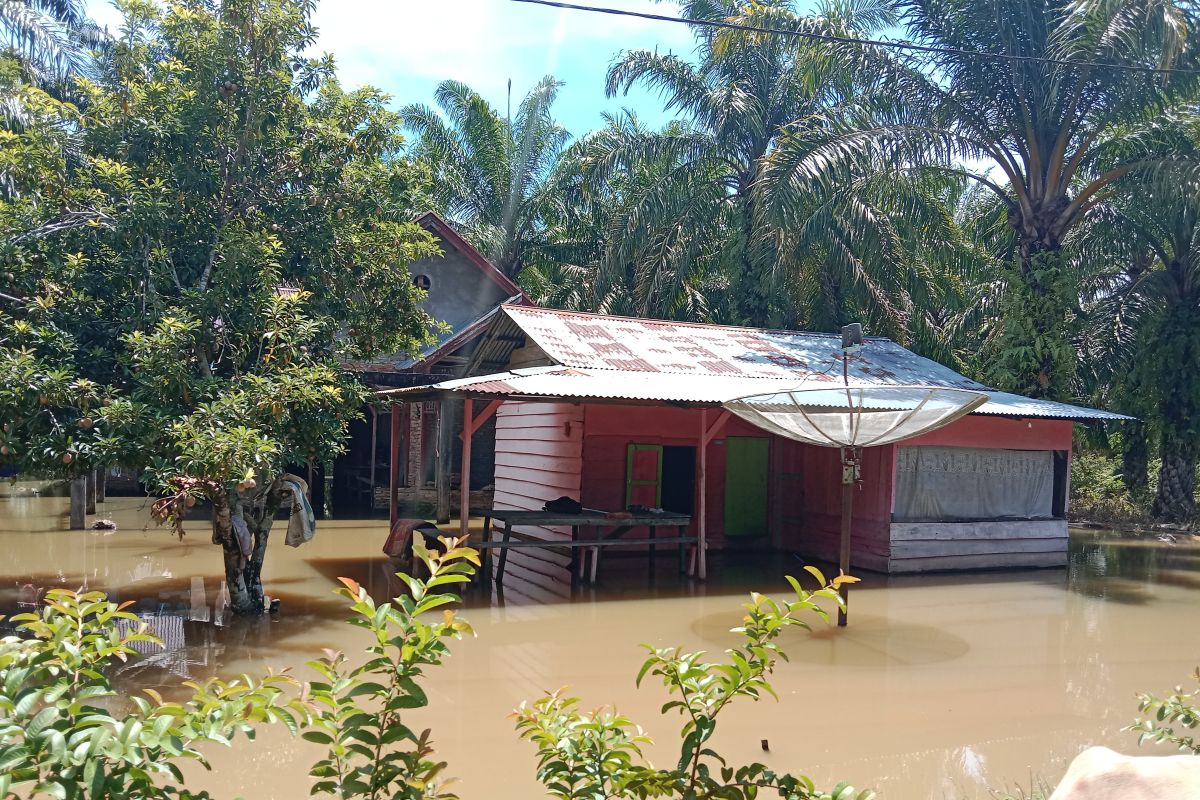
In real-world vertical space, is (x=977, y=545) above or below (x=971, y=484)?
below

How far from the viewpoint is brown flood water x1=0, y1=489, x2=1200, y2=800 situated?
5.69 metres

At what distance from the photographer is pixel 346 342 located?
33.8 feet

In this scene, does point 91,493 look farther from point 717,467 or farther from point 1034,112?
Result: point 1034,112

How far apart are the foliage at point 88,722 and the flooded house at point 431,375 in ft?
47.9

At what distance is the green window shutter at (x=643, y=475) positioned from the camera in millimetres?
13938

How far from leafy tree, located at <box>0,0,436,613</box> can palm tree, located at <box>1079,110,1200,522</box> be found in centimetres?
1426

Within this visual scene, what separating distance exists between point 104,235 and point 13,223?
91 cm

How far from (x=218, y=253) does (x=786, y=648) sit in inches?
274

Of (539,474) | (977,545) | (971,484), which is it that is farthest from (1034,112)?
(539,474)

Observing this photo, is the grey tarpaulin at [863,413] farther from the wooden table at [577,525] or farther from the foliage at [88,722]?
the foliage at [88,722]

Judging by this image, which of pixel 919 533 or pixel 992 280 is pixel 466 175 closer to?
pixel 992 280

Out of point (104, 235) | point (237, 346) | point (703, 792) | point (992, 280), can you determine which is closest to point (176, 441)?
point (237, 346)

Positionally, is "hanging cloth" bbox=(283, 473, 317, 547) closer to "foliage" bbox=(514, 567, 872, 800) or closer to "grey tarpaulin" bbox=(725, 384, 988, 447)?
"grey tarpaulin" bbox=(725, 384, 988, 447)

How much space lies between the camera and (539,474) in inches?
588
